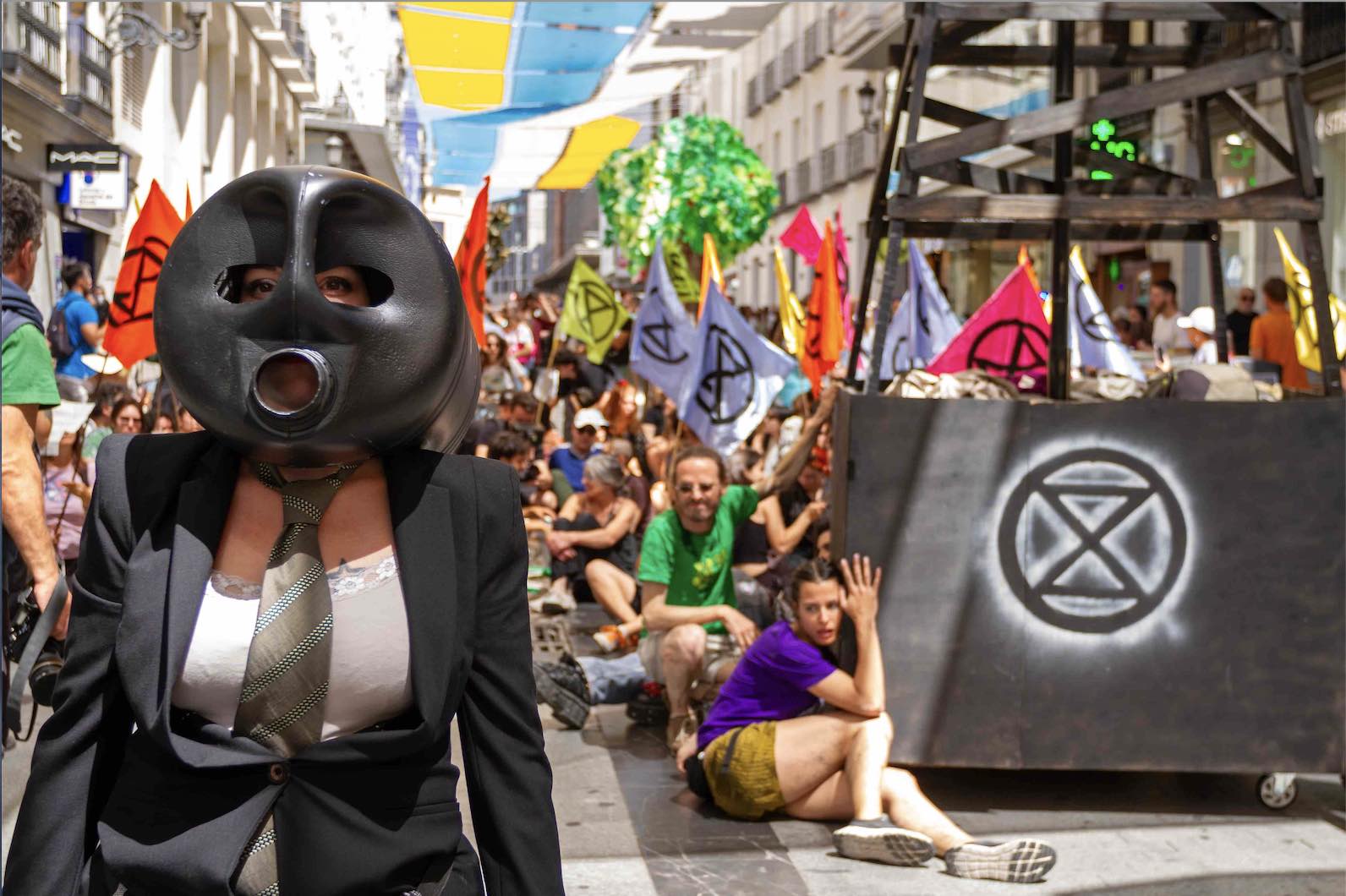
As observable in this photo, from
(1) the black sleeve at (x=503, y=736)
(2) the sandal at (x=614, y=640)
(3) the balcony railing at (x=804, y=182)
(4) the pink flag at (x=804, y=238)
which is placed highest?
(3) the balcony railing at (x=804, y=182)

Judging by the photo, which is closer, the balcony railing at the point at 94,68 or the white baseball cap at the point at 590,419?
the white baseball cap at the point at 590,419

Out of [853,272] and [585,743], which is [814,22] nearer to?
[853,272]

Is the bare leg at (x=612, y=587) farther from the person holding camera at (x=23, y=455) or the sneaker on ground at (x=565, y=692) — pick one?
the person holding camera at (x=23, y=455)

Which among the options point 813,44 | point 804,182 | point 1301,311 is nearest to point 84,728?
point 1301,311

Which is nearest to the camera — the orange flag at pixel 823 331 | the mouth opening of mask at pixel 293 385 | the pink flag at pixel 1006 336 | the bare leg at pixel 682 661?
the mouth opening of mask at pixel 293 385

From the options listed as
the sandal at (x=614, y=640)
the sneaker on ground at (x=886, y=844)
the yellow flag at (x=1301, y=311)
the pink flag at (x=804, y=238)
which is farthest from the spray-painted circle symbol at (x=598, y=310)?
the sneaker on ground at (x=886, y=844)

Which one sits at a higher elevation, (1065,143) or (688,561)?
(1065,143)

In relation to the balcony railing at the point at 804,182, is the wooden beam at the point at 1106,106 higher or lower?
lower

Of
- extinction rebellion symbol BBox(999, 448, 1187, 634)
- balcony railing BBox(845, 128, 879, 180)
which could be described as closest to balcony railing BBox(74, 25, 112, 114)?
extinction rebellion symbol BBox(999, 448, 1187, 634)

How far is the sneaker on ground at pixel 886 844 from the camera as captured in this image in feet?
17.8

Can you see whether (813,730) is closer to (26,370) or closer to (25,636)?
(25,636)

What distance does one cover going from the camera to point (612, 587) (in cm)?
997

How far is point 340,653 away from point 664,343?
1016 centimetres

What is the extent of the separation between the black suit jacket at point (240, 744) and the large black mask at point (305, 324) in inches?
4.7
